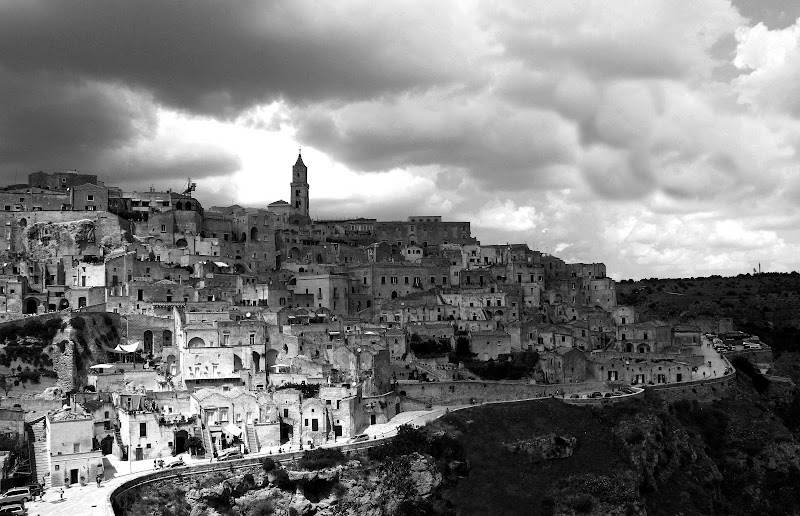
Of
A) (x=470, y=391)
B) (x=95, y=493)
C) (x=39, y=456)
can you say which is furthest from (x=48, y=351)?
(x=470, y=391)

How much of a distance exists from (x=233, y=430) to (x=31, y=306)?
78.9 ft

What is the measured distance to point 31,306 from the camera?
60781 mm

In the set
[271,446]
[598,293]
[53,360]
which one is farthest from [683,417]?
[53,360]

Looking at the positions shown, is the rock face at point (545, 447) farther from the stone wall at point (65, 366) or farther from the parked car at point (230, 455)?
the stone wall at point (65, 366)

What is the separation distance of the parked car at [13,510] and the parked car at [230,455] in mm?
10023

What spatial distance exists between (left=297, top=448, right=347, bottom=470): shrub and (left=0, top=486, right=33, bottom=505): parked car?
13.0 meters

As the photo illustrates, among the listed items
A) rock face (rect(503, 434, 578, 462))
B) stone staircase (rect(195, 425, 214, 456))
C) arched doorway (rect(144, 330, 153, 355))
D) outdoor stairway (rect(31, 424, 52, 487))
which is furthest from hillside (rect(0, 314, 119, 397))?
rock face (rect(503, 434, 578, 462))

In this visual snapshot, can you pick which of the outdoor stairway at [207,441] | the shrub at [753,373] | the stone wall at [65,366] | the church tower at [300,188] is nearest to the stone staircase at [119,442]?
the outdoor stairway at [207,441]

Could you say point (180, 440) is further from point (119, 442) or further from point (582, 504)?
point (582, 504)

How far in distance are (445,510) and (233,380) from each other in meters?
15.2

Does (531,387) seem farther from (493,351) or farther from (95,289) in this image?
(95,289)

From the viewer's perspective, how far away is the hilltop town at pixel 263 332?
46.3 m

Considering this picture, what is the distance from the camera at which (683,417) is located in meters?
59.5

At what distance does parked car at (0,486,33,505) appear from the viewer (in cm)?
3631
